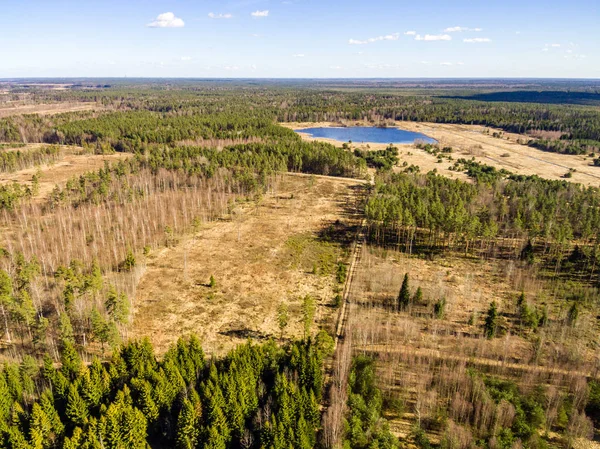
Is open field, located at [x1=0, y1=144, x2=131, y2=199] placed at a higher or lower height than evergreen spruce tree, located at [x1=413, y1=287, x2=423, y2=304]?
higher

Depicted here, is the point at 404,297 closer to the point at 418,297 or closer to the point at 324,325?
the point at 418,297

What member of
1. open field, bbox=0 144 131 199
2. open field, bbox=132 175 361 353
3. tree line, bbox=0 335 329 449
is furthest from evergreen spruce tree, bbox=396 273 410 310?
open field, bbox=0 144 131 199

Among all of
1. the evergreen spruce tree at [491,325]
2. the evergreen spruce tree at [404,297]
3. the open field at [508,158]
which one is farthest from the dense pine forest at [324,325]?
the open field at [508,158]

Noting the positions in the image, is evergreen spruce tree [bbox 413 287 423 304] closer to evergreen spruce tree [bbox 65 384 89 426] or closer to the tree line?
the tree line

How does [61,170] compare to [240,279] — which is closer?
[240,279]

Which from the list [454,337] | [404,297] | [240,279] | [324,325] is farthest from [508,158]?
[324,325]

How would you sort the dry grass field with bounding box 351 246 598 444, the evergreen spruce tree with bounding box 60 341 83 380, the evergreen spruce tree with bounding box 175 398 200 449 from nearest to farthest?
the evergreen spruce tree with bounding box 175 398 200 449 → the evergreen spruce tree with bounding box 60 341 83 380 → the dry grass field with bounding box 351 246 598 444
